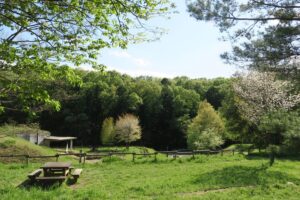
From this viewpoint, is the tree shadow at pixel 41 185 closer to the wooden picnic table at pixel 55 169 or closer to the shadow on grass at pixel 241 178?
the wooden picnic table at pixel 55 169

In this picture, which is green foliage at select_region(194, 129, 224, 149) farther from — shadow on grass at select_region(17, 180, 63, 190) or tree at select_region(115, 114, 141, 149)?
shadow on grass at select_region(17, 180, 63, 190)

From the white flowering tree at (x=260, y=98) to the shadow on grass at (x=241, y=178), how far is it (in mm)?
9876

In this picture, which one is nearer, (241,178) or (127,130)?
(241,178)

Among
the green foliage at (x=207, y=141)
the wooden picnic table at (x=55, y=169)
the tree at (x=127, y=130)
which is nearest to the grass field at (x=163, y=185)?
the wooden picnic table at (x=55, y=169)

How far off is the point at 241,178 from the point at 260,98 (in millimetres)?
12532

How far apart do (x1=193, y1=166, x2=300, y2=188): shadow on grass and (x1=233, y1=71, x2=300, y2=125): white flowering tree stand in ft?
32.4

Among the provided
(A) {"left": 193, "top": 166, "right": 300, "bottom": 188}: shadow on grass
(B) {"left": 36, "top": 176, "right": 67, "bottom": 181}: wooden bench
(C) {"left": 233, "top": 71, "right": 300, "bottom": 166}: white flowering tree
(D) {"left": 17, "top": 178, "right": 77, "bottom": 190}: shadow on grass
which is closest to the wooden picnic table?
(D) {"left": 17, "top": 178, "right": 77, "bottom": 190}: shadow on grass

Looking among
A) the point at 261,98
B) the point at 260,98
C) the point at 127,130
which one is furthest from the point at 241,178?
the point at 127,130

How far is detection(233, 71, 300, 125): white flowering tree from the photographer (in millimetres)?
21484

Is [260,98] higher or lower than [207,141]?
higher

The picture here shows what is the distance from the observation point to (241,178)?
35.8 feet

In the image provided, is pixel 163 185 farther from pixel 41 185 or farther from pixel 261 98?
pixel 261 98

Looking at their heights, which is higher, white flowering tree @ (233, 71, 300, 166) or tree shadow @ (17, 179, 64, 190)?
white flowering tree @ (233, 71, 300, 166)

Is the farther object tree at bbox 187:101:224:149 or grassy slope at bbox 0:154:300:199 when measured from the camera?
tree at bbox 187:101:224:149
